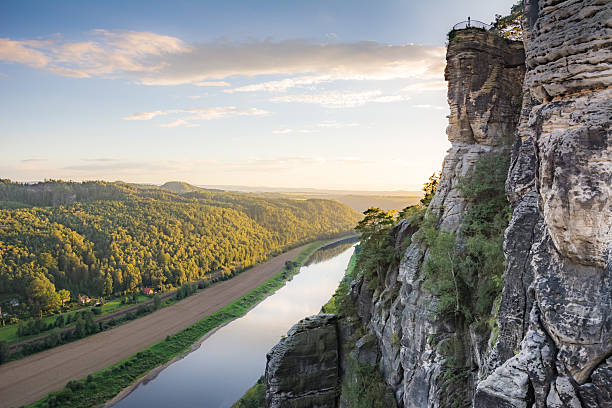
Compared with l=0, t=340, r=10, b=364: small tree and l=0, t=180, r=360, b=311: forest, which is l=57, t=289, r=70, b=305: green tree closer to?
l=0, t=180, r=360, b=311: forest

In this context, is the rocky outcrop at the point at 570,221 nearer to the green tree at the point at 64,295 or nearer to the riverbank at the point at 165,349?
the riverbank at the point at 165,349

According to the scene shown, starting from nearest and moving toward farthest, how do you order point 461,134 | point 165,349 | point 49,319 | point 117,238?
point 461,134, point 165,349, point 49,319, point 117,238

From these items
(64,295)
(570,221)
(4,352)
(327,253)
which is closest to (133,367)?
(4,352)

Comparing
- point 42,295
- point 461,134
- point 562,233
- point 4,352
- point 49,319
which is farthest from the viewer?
point 42,295

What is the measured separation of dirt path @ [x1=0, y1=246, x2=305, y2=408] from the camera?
3709 cm

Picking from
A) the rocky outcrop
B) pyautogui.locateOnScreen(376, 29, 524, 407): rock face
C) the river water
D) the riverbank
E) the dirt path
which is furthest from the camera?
the dirt path

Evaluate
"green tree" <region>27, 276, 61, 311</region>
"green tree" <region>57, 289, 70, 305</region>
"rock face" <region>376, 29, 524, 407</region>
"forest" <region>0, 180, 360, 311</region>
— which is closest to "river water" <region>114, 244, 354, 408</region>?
"rock face" <region>376, 29, 524, 407</region>

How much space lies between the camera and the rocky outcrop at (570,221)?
6941 mm

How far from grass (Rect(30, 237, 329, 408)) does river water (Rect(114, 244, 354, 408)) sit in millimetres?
1657

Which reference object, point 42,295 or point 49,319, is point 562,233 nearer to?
point 49,319

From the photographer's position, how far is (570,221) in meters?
7.25

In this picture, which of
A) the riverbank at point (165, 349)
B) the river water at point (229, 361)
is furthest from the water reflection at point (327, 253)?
the river water at point (229, 361)

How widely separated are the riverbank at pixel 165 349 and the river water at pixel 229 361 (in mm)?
1766

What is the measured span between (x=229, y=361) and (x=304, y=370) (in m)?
21.1
